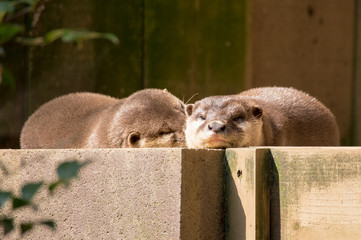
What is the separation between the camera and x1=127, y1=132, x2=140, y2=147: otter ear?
13.8 ft

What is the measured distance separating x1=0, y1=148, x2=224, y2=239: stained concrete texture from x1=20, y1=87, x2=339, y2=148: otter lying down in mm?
621

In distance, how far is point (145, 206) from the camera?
243cm

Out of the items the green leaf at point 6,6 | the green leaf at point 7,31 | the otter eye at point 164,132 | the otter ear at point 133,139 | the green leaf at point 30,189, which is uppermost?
the green leaf at point 6,6

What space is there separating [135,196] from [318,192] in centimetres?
69

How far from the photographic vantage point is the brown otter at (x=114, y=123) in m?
4.22

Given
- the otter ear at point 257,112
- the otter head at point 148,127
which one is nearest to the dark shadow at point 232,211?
the otter ear at point 257,112

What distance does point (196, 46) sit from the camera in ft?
18.2

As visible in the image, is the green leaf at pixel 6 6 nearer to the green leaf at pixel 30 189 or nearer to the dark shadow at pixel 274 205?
the green leaf at pixel 30 189

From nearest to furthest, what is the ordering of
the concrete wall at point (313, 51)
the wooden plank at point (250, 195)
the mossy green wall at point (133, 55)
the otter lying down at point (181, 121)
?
the wooden plank at point (250, 195), the otter lying down at point (181, 121), the mossy green wall at point (133, 55), the concrete wall at point (313, 51)

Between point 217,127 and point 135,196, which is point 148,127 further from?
point 135,196

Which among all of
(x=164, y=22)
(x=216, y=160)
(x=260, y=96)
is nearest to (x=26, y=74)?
(x=164, y=22)

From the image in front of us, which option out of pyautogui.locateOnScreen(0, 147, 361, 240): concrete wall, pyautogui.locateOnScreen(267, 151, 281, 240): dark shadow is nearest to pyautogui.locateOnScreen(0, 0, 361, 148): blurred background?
pyautogui.locateOnScreen(0, 147, 361, 240): concrete wall

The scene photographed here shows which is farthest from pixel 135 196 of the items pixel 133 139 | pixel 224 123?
pixel 133 139

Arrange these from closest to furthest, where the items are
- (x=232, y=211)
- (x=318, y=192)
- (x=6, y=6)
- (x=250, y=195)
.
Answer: (x=6, y=6) → (x=318, y=192) → (x=250, y=195) → (x=232, y=211)
